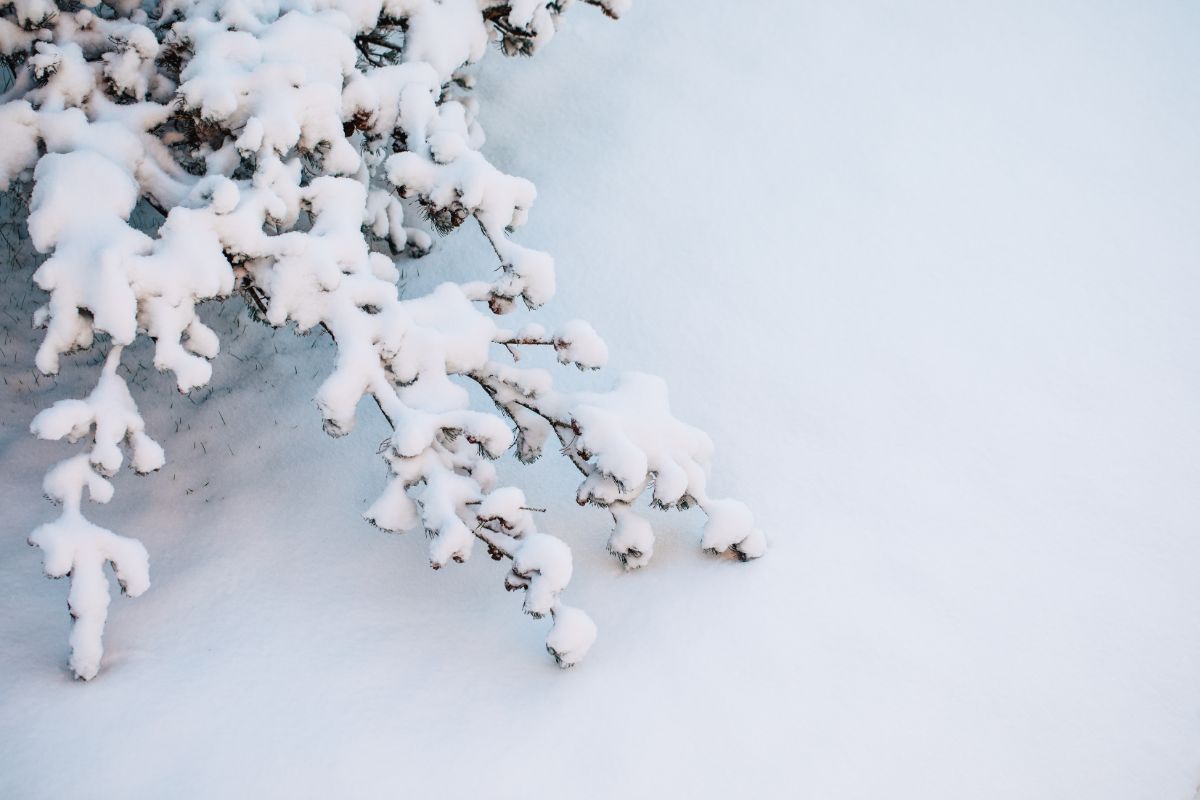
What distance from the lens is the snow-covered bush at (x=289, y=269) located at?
3.09m

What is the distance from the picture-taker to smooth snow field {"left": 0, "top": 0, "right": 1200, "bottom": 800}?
3.15 metres

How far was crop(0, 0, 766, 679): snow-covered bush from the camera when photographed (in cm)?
309

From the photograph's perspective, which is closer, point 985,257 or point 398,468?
point 398,468

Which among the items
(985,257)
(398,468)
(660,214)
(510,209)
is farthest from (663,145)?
(398,468)

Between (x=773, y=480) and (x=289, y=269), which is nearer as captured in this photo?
(x=289, y=269)

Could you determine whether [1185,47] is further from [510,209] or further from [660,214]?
[510,209]

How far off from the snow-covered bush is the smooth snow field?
0.39 meters

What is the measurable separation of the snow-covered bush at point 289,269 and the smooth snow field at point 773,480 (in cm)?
39

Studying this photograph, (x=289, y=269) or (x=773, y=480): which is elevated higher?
(x=289, y=269)

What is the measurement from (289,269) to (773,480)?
2.35 meters

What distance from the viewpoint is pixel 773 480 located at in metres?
4.22

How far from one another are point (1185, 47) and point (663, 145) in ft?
13.9

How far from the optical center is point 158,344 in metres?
3.08

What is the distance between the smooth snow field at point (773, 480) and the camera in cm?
315
